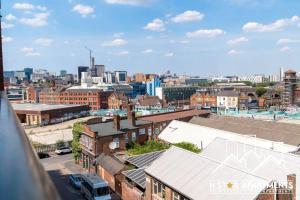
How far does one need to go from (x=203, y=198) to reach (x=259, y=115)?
57573 millimetres

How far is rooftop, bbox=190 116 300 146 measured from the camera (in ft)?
87.3

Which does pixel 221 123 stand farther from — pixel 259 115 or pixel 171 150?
pixel 259 115

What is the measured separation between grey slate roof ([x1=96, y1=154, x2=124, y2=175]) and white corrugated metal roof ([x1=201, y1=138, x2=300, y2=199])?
7.21 meters

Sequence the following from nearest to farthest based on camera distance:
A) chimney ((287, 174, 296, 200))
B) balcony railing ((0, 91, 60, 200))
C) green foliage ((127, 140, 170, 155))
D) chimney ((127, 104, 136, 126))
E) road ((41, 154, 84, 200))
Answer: balcony railing ((0, 91, 60, 200)) < chimney ((287, 174, 296, 200)) < road ((41, 154, 84, 200)) < green foliage ((127, 140, 170, 155)) < chimney ((127, 104, 136, 126))

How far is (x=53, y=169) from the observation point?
28766 mm

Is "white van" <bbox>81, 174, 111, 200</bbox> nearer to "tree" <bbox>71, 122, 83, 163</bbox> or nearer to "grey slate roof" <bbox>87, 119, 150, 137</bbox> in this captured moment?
"grey slate roof" <bbox>87, 119, 150, 137</bbox>

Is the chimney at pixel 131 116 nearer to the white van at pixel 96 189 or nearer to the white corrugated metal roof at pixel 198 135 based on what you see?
the white corrugated metal roof at pixel 198 135

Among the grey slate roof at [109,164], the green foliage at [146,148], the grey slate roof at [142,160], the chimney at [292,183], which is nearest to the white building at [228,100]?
the green foliage at [146,148]

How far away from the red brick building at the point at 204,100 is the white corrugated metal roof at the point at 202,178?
7257 cm

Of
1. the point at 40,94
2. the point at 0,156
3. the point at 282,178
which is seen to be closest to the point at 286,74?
the point at 40,94

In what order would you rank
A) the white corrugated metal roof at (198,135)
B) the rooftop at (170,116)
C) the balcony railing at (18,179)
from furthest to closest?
the rooftop at (170,116) < the white corrugated metal roof at (198,135) < the balcony railing at (18,179)

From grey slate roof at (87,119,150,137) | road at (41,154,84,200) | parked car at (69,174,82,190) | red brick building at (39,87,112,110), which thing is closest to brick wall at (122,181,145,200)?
road at (41,154,84,200)

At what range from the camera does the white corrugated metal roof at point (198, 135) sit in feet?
85.1

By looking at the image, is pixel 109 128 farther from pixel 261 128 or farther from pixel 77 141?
pixel 261 128
